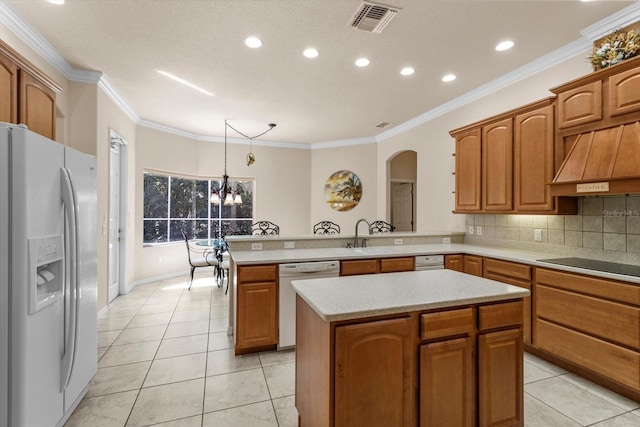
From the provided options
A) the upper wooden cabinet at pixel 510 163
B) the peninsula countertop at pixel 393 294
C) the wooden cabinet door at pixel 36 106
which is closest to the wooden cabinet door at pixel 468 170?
the upper wooden cabinet at pixel 510 163

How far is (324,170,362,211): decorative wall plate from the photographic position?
7.03 metres

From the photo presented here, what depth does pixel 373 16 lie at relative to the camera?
8.40 ft

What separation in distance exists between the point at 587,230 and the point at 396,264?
1836 millimetres

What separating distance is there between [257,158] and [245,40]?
4.29 m

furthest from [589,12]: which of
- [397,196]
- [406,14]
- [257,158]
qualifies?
[257,158]

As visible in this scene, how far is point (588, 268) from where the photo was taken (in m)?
2.44

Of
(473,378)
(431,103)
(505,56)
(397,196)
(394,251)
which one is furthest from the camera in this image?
(397,196)

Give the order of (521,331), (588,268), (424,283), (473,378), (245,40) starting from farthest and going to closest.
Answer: (245,40) < (588,268) < (424,283) < (521,331) < (473,378)

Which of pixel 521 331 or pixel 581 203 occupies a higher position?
pixel 581 203

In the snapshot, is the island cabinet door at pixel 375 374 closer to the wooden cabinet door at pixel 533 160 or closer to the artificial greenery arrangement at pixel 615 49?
the wooden cabinet door at pixel 533 160

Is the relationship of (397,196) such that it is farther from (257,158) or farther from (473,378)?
(473,378)

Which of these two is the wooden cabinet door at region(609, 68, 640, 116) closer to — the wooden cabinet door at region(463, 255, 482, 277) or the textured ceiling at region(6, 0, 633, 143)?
the textured ceiling at region(6, 0, 633, 143)

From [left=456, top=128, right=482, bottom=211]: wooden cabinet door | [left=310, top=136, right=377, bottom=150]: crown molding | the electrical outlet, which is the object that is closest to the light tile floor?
the electrical outlet

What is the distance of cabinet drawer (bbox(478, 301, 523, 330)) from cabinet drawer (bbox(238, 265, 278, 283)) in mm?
1830
